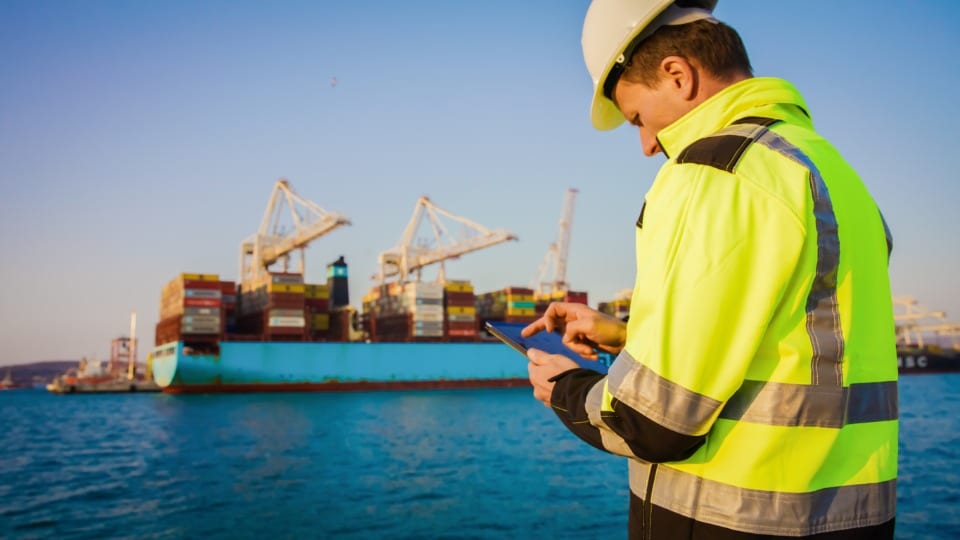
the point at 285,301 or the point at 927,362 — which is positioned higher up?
the point at 285,301

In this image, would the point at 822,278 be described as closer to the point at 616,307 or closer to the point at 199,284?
the point at 199,284

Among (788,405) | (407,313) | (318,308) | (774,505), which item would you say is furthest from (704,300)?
(318,308)

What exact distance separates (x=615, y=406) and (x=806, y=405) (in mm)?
257

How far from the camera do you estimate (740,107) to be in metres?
1.03

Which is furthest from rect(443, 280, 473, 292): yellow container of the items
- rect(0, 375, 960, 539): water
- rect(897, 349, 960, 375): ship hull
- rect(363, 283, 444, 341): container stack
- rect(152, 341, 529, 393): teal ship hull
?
rect(897, 349, 960, 375): ship hull

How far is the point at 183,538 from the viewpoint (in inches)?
270

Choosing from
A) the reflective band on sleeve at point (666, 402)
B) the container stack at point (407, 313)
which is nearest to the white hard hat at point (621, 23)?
the reflective band on sleeve at point (666, 402)

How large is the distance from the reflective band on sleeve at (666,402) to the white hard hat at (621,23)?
539 mm

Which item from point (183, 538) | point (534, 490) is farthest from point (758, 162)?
point (534, 490)

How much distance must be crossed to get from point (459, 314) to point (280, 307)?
452 inches

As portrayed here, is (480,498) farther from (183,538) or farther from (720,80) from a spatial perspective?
(720,80)

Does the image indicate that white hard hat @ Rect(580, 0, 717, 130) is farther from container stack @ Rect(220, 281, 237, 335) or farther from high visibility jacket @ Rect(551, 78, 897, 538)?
container stack @ Rect(220, 281, 237, 335)

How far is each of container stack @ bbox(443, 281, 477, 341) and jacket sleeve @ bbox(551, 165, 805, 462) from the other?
42.2 meters

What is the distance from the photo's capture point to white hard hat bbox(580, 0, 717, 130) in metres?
1.09
